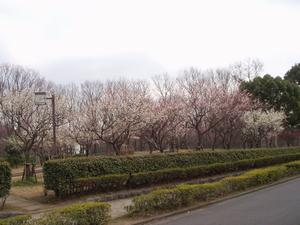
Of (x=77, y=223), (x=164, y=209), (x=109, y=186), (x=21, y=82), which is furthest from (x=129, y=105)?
(x=21, y=82)

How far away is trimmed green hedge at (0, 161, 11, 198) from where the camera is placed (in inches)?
478

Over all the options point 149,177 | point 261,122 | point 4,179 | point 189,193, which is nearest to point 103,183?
point 149,177

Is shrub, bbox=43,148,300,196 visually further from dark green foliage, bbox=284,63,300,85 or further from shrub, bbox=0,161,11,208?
dark green foliage, bbox=284,63,300,85

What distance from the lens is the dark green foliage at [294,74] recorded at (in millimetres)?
52000

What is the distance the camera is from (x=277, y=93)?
4284 cm

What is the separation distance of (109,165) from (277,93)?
1256 inches

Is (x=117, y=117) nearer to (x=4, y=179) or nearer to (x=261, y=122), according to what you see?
(x=4, y=179)

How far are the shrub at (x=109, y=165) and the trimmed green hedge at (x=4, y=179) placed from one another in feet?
5.15

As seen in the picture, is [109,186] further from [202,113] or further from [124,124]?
[202,113]

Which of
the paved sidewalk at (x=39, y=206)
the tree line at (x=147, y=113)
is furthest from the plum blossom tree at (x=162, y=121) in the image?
the paved sidewalk at (x=39, y=206)

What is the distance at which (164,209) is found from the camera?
11.3 metres

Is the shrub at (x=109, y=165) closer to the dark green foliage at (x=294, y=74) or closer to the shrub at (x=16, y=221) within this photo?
the shrub at (x=16, y=221)

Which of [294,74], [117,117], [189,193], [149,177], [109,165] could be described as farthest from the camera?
[294,74]

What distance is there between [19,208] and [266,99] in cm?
3517
